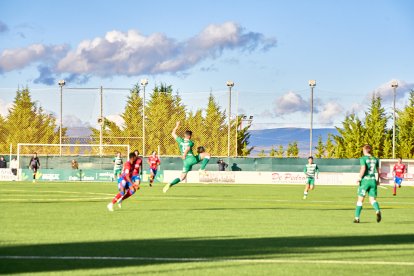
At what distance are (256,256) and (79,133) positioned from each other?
57261mm

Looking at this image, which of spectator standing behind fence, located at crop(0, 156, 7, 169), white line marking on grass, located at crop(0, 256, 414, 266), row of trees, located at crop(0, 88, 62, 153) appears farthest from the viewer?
row of trees, located at crop(0, 88, 62, 153)

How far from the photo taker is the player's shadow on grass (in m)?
11.7

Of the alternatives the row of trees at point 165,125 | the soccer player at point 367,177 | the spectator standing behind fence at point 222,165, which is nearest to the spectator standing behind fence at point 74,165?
the row of trees at point 165,125

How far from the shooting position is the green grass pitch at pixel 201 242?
37.9ft

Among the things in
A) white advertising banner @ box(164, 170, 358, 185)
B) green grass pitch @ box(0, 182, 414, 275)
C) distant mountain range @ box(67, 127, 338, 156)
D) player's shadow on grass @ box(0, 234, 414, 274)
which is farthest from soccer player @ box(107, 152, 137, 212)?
distant mountain range @ box(67, 127, 338, 156)

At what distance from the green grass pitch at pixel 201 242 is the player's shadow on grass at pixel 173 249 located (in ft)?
0.05

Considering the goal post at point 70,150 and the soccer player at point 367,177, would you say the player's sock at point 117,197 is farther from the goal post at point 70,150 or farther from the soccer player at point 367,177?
the goal post at point 70,150

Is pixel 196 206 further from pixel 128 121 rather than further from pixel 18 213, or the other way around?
pixel 128 121

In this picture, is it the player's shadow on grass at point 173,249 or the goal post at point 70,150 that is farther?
the goal post at point 70,150

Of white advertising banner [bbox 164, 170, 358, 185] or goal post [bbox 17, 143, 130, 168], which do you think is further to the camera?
goal post [bbox 17, 143, 130, 168]

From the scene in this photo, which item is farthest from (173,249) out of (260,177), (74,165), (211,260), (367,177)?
(74,165)

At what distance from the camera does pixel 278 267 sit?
38.4 feet

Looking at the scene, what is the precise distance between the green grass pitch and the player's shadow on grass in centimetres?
1

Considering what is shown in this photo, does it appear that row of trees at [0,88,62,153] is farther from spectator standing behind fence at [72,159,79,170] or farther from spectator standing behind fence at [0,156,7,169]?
spectator standing behind fence at [72,159,79,170]
